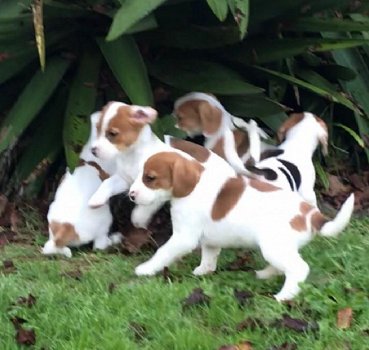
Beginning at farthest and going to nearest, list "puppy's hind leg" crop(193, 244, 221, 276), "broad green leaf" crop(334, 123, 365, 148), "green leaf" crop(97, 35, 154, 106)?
"broad green leaf" crop(334, 123, 365, 148) → "green leaf" crop(97, 35, 154, 106) → "puppy's hind leg" crop(193, 244, 221, 276)

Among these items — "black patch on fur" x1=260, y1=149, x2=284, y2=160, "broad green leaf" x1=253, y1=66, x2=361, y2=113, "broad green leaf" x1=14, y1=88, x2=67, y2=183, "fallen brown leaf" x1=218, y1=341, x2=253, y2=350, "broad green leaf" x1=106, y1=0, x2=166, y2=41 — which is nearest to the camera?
"fallen brown leaf" x1=218, y1=341, x2=253, y2=350

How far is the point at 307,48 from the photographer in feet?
23.4

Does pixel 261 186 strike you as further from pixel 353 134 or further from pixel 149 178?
pixel 353 134

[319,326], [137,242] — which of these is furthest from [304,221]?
[137,242]

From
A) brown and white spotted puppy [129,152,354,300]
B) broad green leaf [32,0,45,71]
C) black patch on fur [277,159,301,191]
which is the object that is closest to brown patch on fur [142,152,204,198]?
brown and white spotted puppy [129,152,354,300]

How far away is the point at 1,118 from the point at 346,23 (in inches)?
96.3

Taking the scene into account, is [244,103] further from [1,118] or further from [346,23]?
[1,118]

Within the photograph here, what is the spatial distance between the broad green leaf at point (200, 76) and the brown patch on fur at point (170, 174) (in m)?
1.43

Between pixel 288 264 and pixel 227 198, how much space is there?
0.49m

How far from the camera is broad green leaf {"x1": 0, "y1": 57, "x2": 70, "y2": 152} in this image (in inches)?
263

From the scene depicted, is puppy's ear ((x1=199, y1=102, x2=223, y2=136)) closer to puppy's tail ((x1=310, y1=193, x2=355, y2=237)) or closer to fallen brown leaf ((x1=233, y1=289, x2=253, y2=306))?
puppy's tail ((x1=310, y1=193, x2=355, y2=237))

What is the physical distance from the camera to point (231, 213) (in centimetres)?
546

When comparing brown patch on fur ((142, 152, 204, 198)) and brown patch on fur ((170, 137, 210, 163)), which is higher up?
brown patch on fur ((142, 152, 204, 198))

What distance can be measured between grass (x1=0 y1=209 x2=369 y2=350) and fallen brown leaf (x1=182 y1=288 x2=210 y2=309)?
0.09 ft
